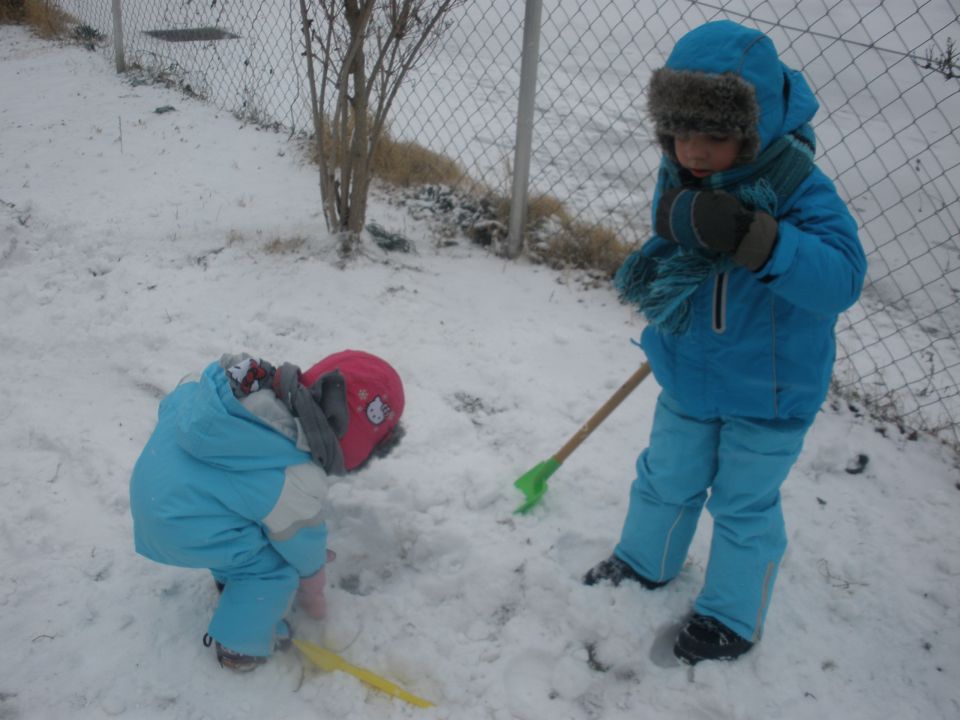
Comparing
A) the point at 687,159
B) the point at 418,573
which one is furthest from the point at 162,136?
the point at 687,159

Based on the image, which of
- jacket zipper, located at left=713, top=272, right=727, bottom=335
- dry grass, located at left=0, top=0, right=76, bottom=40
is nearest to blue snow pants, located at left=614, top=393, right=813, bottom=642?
jacket zipper, located at left=713, top=272, right=727, bottom=335

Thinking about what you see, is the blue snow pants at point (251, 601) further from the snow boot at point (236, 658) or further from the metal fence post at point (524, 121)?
the metal fence post at point (524, 121)

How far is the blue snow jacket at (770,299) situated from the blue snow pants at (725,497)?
7 cm

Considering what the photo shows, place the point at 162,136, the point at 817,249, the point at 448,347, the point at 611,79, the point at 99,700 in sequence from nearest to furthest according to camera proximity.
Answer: the point at 817,249 < the point at 99,700 < the point at 448,347 < the point at 162,136 < the point at 611,79

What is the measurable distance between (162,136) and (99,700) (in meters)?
4.52

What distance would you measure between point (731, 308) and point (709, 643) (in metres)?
0.91

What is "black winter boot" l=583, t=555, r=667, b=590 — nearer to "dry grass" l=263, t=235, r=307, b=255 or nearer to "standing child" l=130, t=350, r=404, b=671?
"standing child" l=130, t=350, r=404, b=671

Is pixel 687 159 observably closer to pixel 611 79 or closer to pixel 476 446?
pixel 476 446

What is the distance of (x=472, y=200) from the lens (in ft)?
14.3

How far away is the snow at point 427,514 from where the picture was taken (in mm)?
1918

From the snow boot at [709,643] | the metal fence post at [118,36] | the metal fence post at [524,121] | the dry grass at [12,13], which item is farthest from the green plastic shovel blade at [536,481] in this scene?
the dry grass at [12,13]

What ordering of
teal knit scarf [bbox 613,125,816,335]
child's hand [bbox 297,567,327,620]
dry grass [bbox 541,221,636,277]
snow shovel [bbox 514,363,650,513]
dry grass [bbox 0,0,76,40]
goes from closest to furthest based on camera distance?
teal knit scarf [bbox 613,125,816,335]
child's hand [bbox 297,567,327,620]
snow shovel [bbox 514,363,650,513]
dry grass [bbox 541,221,636,277]
dry grass [bbox 0,0,76,40]

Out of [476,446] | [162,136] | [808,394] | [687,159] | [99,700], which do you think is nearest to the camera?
[687,159]

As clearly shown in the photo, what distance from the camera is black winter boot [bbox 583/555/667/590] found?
219 cm
